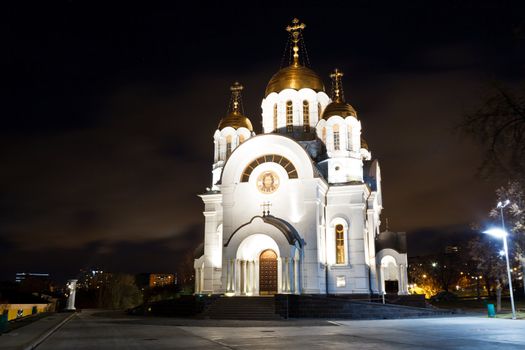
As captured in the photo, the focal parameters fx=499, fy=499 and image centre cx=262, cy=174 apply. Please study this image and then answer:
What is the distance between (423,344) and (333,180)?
20361 mm

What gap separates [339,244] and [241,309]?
27.0ft

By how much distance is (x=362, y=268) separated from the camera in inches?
1109

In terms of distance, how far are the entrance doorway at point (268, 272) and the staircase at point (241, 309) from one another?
327 centimetres

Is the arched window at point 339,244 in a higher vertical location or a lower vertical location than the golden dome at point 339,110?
lower

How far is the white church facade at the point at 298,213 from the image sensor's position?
2670 cm

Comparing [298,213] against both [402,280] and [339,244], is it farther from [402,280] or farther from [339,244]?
[402,280]

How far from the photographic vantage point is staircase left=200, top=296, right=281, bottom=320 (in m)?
22.7

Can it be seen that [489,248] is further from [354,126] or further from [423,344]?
[423,344]

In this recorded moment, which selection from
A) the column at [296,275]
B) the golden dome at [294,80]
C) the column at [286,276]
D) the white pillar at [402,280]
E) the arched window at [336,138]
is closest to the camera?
the column at [286,276]

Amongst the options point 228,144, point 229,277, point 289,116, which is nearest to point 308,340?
point 229,277

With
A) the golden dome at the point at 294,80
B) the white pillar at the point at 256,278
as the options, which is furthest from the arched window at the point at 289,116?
the white pillar at the point at 256,278

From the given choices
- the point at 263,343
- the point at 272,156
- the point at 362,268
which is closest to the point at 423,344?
the point at 263,343

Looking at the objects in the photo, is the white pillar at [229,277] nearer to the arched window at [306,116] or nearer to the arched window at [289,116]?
the arched window at [289,116]

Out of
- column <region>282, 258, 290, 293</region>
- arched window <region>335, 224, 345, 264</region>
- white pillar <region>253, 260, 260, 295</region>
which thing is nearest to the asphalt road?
column <region>282, 258, 290, 293</region>
